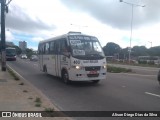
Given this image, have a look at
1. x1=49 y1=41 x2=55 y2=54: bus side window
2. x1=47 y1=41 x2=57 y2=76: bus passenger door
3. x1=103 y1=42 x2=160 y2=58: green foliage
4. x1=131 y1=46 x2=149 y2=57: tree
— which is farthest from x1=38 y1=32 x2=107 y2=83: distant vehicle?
x1=131 y1=46 x2=149 y2=57: tree

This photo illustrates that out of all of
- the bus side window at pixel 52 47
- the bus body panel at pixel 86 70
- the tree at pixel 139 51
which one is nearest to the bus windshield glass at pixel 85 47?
the bus body panel at pixel 86 70

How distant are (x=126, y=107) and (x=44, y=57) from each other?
13.5m

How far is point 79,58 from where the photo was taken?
53.7 feet

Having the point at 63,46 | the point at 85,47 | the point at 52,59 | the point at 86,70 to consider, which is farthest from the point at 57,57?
the point at 86,70

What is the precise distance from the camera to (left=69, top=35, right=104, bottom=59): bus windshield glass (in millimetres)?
16594

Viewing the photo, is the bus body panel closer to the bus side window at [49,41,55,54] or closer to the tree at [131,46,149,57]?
the bus side window at [49,41,55,54]

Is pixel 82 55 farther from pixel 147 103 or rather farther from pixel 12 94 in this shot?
pixel 147 103

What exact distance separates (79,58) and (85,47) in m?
0.94

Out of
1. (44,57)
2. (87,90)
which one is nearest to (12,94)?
(87,90)

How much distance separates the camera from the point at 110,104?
11273 mm

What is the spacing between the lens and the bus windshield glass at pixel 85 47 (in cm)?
1659

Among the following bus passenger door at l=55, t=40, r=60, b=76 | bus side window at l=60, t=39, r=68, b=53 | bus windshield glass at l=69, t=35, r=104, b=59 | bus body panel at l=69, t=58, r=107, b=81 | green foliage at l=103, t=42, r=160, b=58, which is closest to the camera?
bus body panel at l=69, t=58, r=107, b=81

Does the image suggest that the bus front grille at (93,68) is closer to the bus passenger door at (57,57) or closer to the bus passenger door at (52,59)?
the bus passenger door at (57,57)

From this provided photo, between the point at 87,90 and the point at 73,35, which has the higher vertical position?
the point at 73,35
